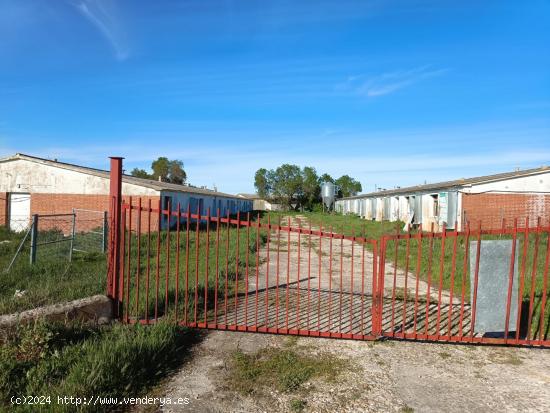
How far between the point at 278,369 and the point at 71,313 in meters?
2.55

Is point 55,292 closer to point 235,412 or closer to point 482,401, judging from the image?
point 235,412

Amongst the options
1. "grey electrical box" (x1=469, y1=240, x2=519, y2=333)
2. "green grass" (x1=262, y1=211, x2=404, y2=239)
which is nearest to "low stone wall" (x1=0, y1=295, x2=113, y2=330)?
"grey electrical box" (x1=469, y1=240, x2=519, y2=333)

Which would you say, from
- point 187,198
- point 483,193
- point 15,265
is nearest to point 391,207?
point 483,193

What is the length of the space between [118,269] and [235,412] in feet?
8.87

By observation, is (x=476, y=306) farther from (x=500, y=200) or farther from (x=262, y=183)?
(x=262, y=183)

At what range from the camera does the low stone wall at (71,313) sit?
395 centimetres

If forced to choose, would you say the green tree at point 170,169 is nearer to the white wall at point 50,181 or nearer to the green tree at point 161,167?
the green tree at point 161,167

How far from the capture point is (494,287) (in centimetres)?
463

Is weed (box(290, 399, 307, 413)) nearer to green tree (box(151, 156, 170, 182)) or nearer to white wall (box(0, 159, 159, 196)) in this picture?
white wall (box(0, 159, 159, 196))

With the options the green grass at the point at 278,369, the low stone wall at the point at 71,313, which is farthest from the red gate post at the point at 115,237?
the green grass at the point at 278,369

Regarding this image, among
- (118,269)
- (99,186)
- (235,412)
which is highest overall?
(99,186)

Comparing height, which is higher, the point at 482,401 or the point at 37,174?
the point at 37,174

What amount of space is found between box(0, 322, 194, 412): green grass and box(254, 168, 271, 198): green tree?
219 ft

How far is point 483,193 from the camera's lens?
672 inches
